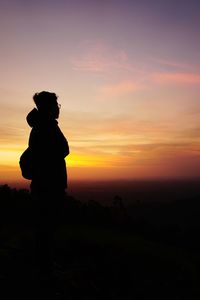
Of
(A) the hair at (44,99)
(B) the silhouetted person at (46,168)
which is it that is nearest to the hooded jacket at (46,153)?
(B) the silhouetted person at (46,168)

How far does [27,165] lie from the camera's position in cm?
697

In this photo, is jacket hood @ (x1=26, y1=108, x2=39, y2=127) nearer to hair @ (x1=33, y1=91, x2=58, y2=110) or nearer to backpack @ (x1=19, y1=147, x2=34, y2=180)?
hair @ (x1=33, y1=91, x2=58, y2=110)

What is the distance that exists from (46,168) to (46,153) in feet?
0.95

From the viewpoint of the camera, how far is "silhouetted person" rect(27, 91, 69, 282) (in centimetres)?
698

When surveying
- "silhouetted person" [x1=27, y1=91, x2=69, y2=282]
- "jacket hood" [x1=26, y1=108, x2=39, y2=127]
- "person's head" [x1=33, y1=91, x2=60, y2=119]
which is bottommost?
"silhouetted person" [x1=27, y1=91, x2=69, y2=282]

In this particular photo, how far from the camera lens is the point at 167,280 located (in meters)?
9.28

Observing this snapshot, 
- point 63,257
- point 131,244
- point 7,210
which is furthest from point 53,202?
point 7,210

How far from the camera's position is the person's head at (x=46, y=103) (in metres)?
6.97

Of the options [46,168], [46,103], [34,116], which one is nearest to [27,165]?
[46,168]

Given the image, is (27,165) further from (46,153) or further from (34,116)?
(34,116)

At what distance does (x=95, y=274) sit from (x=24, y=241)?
3.15 meters

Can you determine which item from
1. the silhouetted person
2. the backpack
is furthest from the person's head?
the backpack

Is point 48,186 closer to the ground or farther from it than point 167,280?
farther from it

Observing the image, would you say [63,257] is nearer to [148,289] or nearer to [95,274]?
[95,274]
